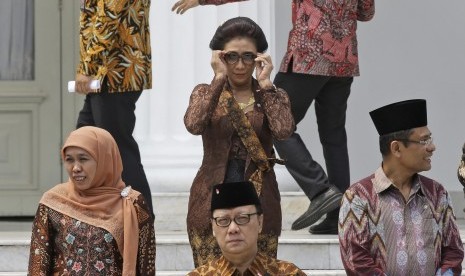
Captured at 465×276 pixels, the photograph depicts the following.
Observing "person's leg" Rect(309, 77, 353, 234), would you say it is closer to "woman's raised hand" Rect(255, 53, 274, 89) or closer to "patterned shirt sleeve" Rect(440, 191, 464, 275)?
"woman's raised hand" Rect(255, 53, 274, 89)

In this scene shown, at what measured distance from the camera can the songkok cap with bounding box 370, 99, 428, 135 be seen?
A: 8291 mm

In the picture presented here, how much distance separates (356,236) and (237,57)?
112 centimetres

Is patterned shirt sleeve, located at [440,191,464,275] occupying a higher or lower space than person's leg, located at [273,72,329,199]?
lower

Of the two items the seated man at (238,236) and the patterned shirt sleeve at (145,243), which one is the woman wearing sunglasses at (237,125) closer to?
the patterned shirt sleeve at (145,243)

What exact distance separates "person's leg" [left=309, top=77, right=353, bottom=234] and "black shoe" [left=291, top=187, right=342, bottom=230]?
52mm

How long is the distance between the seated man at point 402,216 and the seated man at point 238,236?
0.60m

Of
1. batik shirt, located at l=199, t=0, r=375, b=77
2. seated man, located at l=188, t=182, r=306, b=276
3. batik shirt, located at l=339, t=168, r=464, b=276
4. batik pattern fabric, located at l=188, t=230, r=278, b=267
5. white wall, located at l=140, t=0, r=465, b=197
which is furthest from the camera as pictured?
white wall, located at l=140, t=0, r=465, b=197

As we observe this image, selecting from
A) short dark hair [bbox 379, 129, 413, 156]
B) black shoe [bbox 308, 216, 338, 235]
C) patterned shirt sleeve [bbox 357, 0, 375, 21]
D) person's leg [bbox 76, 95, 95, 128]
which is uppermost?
patterned shirt sleeve [bbox 357, 0, 375, 21]

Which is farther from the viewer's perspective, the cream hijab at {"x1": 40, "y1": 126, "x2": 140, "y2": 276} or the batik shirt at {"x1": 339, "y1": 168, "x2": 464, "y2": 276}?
the cream hijab at {"x1": 40, "y1": 126, "x2": 140, "y2": 276}

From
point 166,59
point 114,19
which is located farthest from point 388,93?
point 114,19

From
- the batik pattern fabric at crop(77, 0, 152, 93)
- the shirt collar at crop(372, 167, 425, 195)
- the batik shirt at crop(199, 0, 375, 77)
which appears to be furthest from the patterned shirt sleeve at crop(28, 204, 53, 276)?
the batik shirt at crop(199, 0, 375, 77)

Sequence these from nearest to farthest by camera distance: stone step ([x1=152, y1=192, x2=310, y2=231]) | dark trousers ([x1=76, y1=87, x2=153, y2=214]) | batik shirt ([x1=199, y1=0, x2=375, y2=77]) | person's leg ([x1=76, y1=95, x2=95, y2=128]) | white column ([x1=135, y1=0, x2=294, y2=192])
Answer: dark trousers ([x1=76, y1=87, x2=153, y2=214]) < person's leg ([x1=76, y1=95, x2=95, y2=128]) < batik shirt ([x1=199, y1=0, x2=375, y2=77]) < stone step ([x1=152, y1=192, x2=310, y2=231]) < white column ([x1=135, y1=0, x2=294, y2=192])

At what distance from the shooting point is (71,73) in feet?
40.9

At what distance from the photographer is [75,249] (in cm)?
836
